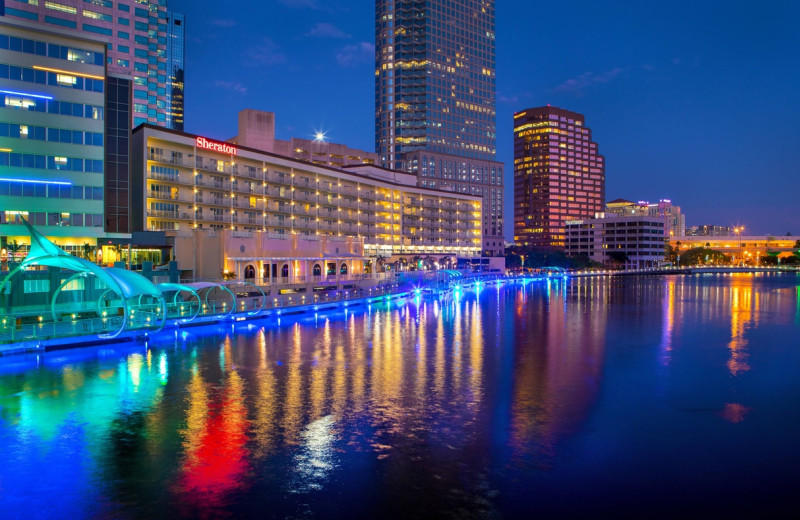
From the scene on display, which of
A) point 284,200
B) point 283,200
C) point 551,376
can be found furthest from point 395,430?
point 284,200

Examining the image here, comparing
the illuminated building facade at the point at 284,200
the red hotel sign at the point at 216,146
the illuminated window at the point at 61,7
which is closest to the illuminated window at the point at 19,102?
the illuminated building facade at the point at 284,200

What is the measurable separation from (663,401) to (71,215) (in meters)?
56.6

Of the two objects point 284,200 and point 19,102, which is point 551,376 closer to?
point 19,102

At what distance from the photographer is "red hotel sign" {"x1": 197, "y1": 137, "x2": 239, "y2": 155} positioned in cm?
7775

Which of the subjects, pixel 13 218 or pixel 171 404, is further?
pixel 13 218

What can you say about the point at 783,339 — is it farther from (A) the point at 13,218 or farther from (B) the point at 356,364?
(A) the point at 13,218

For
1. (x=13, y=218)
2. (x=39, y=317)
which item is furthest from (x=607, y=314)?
(x=13, y=218)

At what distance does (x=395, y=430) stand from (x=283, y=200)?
84.2 m

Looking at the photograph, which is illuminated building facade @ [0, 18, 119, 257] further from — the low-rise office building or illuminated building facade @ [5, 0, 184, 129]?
illuminated building facade @ [5, 0, 184, 129]

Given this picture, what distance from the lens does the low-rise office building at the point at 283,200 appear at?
240ft

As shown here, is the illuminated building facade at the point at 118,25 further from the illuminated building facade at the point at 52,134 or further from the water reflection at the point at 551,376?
the water reflection at the point at 551,376

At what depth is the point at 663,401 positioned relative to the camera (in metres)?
21.4

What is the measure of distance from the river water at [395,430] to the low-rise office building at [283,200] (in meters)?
40.6

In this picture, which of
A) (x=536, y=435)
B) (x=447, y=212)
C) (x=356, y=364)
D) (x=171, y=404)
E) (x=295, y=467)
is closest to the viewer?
(x=295, y=467)
